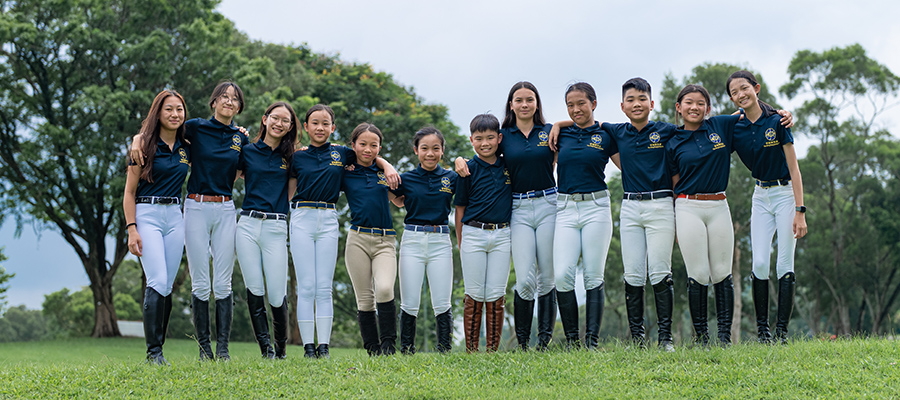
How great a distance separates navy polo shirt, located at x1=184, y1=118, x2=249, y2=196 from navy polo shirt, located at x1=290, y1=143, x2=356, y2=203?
0.57 m

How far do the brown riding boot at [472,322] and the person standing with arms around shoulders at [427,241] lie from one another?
0.60ft

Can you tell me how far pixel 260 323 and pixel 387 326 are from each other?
4.10 ft

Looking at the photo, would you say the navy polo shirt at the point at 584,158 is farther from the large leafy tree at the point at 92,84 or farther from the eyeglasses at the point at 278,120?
the large leafy tree at the point at 92,84

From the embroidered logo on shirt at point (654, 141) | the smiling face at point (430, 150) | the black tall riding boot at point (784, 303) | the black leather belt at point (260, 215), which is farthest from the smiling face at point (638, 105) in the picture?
the black leather belt at point (260, 215)

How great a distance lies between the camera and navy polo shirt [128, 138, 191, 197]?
620 cm

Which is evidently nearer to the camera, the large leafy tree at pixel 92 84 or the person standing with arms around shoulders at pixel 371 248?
the person standing with arms around shoulders at pixel 371 248

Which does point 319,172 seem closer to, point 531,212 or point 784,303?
point 531,212

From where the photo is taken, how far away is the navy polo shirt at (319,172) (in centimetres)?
663

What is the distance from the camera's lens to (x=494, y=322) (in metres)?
6.68

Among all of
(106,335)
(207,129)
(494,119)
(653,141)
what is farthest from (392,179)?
(106,335)

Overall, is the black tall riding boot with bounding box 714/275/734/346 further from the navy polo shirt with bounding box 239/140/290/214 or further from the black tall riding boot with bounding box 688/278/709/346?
the navy polo shirt with bounding box 239/140/290/214

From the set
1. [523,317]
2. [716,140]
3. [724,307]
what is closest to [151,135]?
[523,317]

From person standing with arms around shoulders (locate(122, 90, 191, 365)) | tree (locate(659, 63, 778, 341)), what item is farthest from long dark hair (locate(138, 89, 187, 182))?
tree (locate(659, 63, 778, 341))

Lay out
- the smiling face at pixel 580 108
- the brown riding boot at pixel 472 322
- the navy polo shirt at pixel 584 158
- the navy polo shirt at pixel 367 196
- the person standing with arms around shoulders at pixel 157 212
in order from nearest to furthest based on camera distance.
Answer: the person standing with arms around shoulders at pixel 157 212 → the navy polo shirt at pixel 584 158 → the smiling face at pixel 580 108 → the brown riding boot at pixel 472 322 → the navy polo shirt at pixel 367 196
